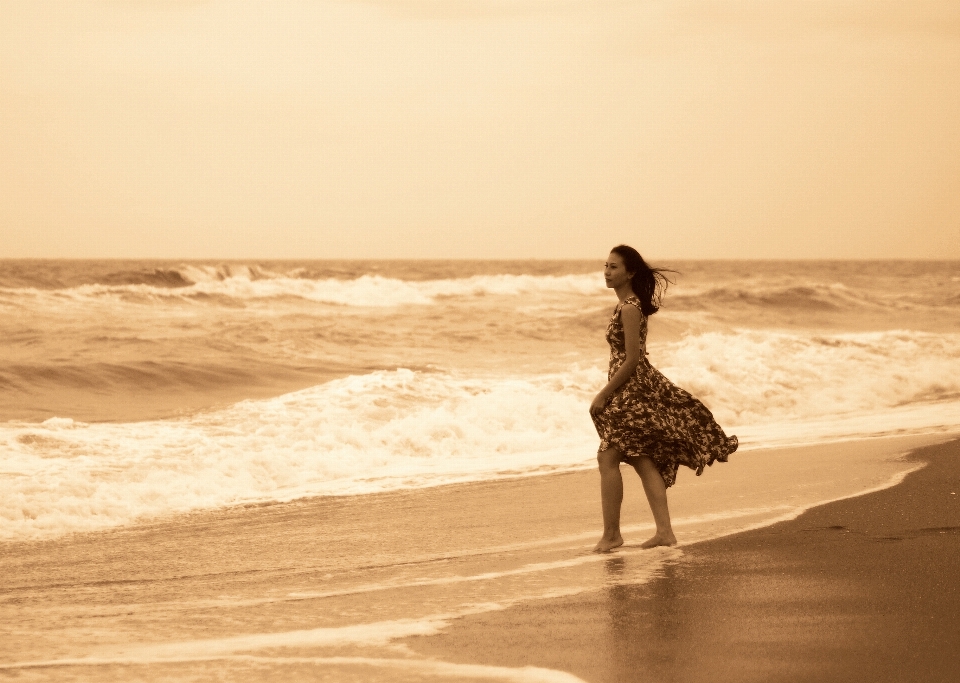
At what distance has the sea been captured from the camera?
436 cm

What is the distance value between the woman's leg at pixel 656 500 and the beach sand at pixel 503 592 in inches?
3.6

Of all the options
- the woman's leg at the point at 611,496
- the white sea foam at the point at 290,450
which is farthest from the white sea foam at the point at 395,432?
the woman's leg at the point at 611,496

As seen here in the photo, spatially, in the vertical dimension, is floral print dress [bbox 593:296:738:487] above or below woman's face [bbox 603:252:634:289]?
below

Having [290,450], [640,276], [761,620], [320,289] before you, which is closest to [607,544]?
[640,276]

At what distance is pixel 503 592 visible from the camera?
15.5 feet

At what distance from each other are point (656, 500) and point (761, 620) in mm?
1506

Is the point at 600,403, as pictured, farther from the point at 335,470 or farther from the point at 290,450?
the point at 290,450

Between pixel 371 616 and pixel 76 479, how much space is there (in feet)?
13.0

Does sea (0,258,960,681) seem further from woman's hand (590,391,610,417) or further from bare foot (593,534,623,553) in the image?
woman's hand (590,391,610,417)

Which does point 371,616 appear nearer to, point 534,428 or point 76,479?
point 76,479

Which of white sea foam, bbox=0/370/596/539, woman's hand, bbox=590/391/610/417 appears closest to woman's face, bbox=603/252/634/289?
woman's hand, bbox=590/391/610/417

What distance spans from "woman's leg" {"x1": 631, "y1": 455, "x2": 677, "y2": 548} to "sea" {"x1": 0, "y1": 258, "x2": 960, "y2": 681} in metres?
0.17

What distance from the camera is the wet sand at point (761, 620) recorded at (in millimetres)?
3604

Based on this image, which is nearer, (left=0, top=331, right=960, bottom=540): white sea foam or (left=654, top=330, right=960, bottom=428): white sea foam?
(left=0, top=331, right=960, bottom=540): white sea foam
